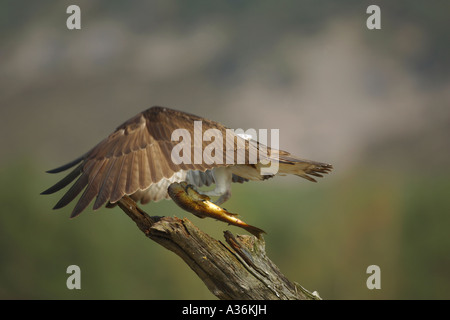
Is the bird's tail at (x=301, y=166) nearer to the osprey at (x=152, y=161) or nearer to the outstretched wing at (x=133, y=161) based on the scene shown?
the osprey at (x=152, y=161)

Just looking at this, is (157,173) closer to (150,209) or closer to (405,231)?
(150,209)

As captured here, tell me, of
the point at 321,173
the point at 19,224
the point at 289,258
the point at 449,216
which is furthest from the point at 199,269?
the point at 449,216

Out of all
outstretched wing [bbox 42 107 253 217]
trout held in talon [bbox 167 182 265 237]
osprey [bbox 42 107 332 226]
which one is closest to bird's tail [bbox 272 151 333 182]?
osprey [bbox 42 107 332 226]

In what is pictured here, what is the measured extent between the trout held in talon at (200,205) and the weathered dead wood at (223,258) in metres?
0.16

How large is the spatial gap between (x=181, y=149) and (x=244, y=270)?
114 cm

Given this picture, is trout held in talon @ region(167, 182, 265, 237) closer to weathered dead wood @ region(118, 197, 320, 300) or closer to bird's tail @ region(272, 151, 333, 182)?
weathered dead wood @ region(118, 197, 320, 300)

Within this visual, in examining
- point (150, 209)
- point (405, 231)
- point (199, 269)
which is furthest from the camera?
point (405, 231)

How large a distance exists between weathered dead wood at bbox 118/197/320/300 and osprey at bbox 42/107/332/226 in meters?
0.37

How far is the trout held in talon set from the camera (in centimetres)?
454

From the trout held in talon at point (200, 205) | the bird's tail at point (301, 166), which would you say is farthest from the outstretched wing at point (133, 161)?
the bird's tail at point (301, 166)

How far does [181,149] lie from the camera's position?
442 centimetres

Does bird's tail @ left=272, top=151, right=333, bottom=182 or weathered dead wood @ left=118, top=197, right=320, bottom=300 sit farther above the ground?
bird's tail @ left=272, top=151, right=333, bottom=182

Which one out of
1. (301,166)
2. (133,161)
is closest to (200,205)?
(133,161)

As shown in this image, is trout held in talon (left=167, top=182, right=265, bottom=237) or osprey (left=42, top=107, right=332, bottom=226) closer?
osprey (left=42, top=107, right=332, bottom=226)
